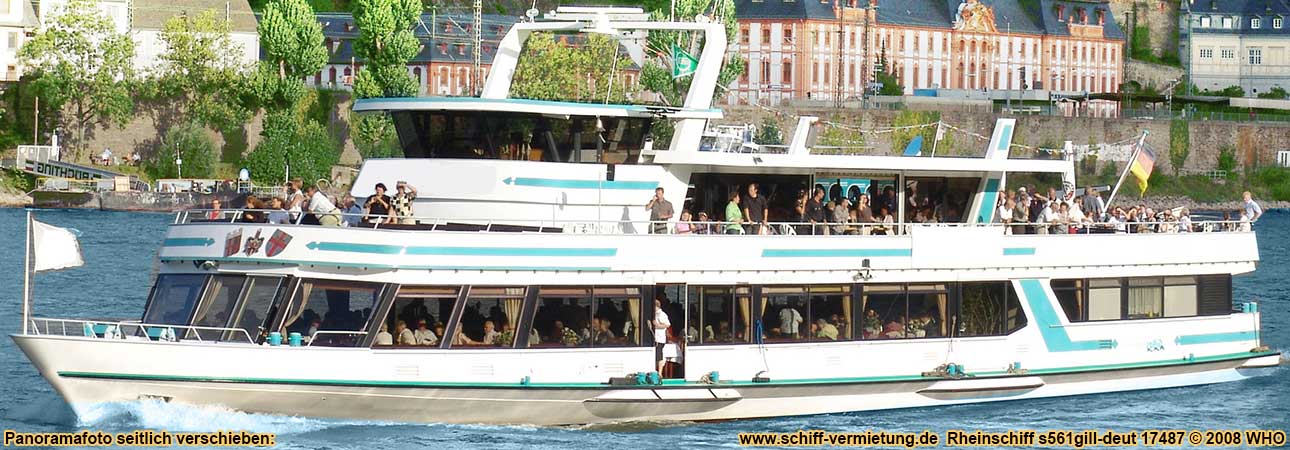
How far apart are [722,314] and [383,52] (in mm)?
60242

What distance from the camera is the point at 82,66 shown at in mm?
90938

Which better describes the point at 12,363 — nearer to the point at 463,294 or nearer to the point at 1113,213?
the point at 463,294

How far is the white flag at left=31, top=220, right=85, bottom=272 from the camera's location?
933 inches

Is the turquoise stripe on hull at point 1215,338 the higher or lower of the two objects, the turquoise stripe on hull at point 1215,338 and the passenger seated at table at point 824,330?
the lower

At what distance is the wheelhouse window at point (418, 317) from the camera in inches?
942

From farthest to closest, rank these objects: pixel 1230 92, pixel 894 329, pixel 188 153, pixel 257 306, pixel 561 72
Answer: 1. pixel 1230 92
2. pixel 561 72
3. pixel 188 153
4. pixel 894 329
5. pixel 257 306

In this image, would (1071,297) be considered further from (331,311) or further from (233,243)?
(233,243)

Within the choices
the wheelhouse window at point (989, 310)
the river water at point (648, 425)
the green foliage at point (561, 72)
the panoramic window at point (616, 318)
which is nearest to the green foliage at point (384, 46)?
the green foliage at point (561, 72)

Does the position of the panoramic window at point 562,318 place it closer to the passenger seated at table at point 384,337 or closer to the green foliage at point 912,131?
the passenger seated at table at point 384,337

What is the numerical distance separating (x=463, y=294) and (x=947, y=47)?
105 metres

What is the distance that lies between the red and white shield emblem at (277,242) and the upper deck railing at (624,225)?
17cm

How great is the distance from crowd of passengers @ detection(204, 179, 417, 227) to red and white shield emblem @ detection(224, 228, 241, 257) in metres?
0.30

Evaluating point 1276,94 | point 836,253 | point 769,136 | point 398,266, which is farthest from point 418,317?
point 1276,94

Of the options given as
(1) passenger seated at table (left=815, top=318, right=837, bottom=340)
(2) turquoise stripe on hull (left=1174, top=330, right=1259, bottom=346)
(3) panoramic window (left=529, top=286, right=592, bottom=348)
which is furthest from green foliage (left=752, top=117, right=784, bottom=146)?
(3) panoramic window (left=529, top=286, right=592, bottom=348)
